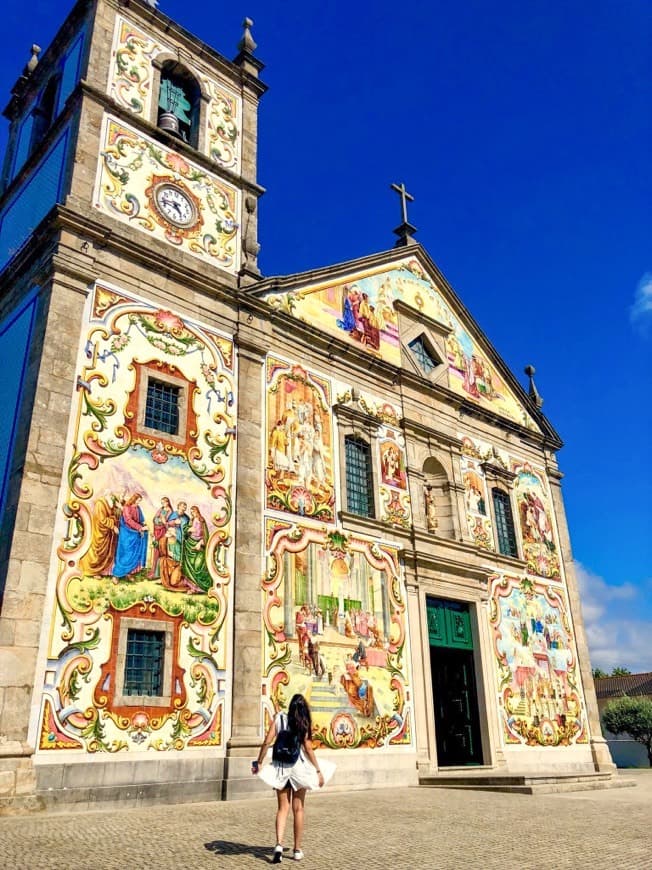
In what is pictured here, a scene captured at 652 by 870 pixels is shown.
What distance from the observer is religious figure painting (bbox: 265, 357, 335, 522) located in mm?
13586

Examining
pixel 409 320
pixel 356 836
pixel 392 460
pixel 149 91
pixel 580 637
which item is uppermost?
pixel 149 91

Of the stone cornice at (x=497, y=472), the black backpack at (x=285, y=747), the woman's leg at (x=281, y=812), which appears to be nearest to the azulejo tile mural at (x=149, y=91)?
the stone cornice at (x=497, y=472)

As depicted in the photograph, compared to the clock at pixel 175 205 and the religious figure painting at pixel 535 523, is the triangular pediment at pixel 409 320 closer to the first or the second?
the religious figure painting at pixel 535 523

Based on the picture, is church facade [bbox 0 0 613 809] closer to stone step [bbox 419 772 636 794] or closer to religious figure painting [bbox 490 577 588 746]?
religious figure painting [bbox 490 577 588 746]

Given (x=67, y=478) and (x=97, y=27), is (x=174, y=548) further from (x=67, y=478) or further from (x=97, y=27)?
(x=97, y=27)

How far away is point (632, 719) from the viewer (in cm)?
3800

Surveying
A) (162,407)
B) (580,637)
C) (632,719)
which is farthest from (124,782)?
(632,719)

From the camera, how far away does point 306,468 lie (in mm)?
14156

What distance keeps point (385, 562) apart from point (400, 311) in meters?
6.90

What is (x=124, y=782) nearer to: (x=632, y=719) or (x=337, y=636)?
(x=337, y=636)

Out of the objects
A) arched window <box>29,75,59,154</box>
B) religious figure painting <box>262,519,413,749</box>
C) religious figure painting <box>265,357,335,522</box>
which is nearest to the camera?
religious figure painting <box>262,519,413,749</box>

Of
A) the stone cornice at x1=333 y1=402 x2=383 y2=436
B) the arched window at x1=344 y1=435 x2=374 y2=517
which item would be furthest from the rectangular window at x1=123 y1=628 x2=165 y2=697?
the stone cornice at x1=333 y1=402 x2=383 y2=436

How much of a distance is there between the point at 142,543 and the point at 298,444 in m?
4.21

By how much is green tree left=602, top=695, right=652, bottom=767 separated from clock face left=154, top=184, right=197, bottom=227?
117ft
